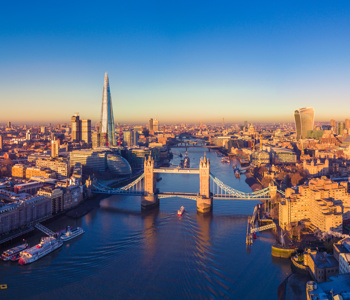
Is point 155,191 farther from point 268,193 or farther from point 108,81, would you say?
point 108,81

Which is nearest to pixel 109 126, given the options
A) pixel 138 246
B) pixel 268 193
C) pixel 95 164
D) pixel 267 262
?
pixel 95 164

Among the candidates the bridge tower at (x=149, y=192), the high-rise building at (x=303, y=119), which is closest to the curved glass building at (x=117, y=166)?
the bridge tower at (x=149, y=192)

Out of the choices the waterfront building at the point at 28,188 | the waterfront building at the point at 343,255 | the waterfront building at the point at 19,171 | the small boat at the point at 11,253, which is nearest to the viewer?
the waterfront building at the point at 343,255

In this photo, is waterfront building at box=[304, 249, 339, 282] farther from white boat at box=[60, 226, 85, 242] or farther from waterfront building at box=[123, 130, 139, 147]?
waterfront building at box=[123, 130, 139, 147]

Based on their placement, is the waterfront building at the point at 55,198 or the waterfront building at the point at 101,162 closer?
the waterfront building at the point at 55,198

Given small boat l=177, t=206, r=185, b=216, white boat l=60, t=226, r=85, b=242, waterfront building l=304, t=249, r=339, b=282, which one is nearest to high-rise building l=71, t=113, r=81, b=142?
small boat l=177, t=206, r=185, b=216

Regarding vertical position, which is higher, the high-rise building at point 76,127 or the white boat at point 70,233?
the high-rise building at point 76,127

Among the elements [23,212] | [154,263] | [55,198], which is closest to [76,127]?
[55,198]

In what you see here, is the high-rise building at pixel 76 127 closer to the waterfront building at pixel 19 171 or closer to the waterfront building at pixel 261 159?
the waterfront building at pixel 19 171
